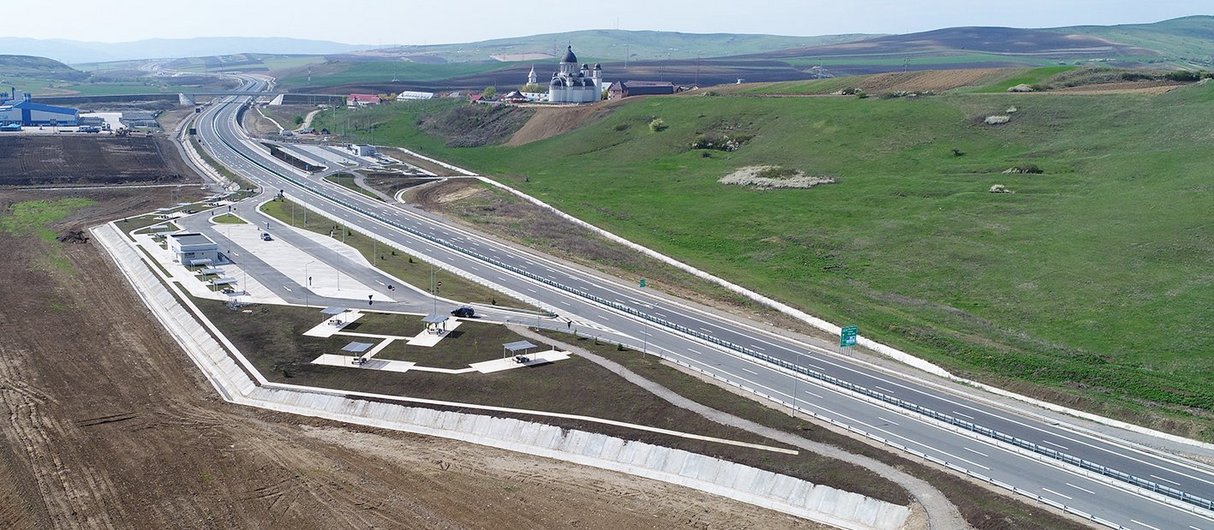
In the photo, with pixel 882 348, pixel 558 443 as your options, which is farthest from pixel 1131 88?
pixel 558 443

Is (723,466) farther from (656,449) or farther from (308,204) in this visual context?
(308,204)

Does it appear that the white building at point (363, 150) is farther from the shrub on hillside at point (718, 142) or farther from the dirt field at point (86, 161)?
the shrub on hillside at point (718, 142)

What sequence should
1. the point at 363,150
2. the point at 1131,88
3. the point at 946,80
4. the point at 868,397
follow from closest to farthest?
the point at 868,397, the point at 1131,88, the point at 946,80, the point at 363,150

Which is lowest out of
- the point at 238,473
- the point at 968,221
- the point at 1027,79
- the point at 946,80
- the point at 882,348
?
the point at 882,348

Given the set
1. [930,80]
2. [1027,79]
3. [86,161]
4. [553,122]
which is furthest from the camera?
[553,122]

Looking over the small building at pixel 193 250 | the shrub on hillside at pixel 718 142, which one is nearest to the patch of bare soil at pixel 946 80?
the shrub on hillside at pixel 718 142

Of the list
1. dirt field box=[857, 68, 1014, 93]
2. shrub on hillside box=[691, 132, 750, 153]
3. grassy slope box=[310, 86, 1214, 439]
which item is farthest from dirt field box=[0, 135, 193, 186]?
dirt field box=[857, 68, 1014, 93]

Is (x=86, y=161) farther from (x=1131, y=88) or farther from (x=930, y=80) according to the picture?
(x=1131, y=88)

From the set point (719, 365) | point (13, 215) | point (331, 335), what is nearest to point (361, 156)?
point (13, 215)
